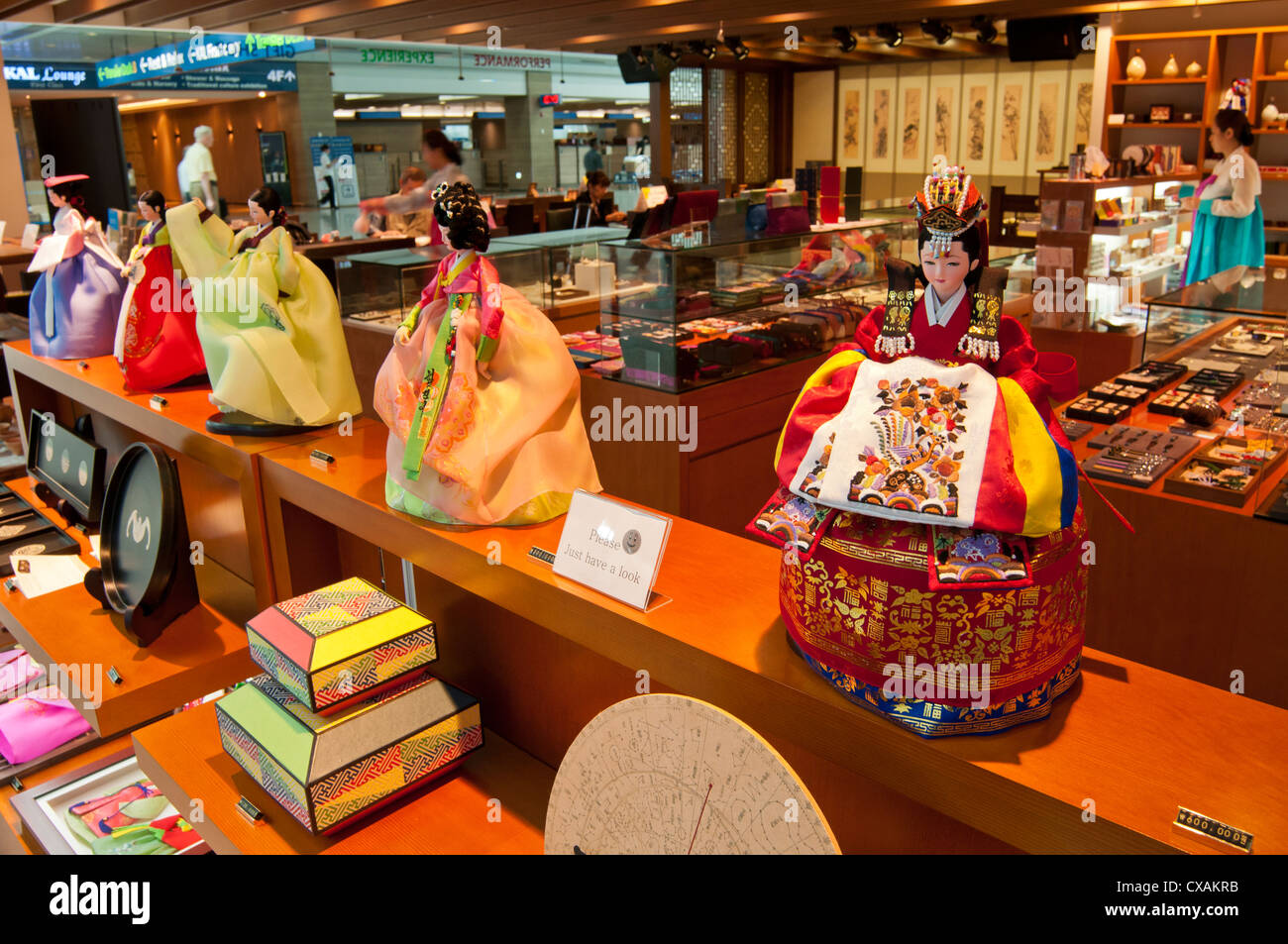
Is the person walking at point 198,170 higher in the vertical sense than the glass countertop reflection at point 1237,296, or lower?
higher

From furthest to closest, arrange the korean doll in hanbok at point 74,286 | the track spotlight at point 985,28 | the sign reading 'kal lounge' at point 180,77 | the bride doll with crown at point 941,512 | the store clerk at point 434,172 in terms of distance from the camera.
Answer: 1. the sign reading 'kal lounge' at point 180,77
2. the track spotlight at point 985,28
3. the store clerk at point 434,172
4. the korean doll in hanbok at point 74,286
5. the bride doll with crown at point 941,512

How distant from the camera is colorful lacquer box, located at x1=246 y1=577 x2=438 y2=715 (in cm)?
142

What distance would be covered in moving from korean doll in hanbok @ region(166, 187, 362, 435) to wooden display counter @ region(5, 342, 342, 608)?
7cm

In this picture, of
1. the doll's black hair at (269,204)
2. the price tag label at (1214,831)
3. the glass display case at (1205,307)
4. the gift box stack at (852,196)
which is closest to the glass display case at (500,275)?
the gift box stack at (852,196)

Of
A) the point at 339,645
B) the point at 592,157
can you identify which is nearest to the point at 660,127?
the point at 592,157

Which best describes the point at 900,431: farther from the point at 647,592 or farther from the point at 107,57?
the point at 107,57

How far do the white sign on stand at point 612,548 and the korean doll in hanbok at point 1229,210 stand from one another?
5653 mm

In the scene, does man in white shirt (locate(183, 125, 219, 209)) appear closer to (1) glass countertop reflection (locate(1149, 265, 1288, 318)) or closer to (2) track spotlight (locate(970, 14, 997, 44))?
(2) track spotlight (locate(970, 14, 997, 44))

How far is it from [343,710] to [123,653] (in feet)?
2.51

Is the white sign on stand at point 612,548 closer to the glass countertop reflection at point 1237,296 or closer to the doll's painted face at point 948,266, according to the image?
the doll's painted face at point 948,266

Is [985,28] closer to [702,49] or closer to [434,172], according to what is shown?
[702,49]

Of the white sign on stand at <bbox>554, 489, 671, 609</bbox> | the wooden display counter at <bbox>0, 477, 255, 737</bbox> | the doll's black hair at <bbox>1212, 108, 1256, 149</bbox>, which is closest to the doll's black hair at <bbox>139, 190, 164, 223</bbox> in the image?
the wooden display counter at <bbox>0, 477, 255, 737</bbox>

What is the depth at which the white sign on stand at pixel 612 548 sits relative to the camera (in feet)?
4.04
